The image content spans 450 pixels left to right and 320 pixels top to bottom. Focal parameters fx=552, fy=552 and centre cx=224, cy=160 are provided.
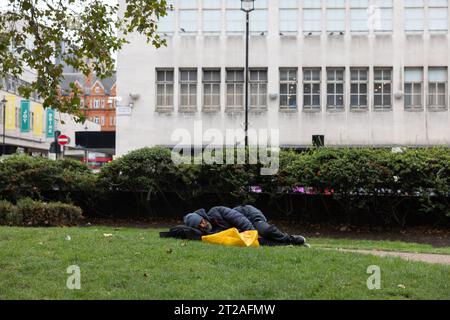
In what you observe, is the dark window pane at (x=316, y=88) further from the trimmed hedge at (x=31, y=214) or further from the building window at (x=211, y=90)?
the trimmed hedge at (x=31, y=214)

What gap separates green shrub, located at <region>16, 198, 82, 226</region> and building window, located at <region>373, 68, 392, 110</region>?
26.4m

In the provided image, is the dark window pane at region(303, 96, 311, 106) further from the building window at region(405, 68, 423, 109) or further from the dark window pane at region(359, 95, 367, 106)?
the building window at region(405, 68, 423, 109)

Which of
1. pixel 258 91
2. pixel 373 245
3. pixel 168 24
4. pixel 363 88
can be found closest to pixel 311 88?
pixel 363 88

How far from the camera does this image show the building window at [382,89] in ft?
120

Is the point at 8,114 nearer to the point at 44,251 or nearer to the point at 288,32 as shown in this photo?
the point at 288,32

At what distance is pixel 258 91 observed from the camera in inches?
1481

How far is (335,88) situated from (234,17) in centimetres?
839

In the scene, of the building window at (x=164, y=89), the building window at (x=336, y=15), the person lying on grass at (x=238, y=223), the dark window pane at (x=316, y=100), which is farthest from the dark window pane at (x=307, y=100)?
the person lying on grass at (x=238, y=223)

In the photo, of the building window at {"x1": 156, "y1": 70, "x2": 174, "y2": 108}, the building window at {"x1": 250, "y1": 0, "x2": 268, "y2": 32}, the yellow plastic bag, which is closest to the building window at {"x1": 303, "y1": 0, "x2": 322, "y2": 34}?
the building window at {"x1": 250, "y1": 0, "x2": 268, "y2": 32}

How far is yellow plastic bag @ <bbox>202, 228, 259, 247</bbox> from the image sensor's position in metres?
9.54

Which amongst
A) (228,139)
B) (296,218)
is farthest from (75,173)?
(228,139)

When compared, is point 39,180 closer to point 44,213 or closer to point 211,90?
point 44,213

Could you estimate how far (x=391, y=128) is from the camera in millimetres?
36406

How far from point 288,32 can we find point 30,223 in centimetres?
2693
